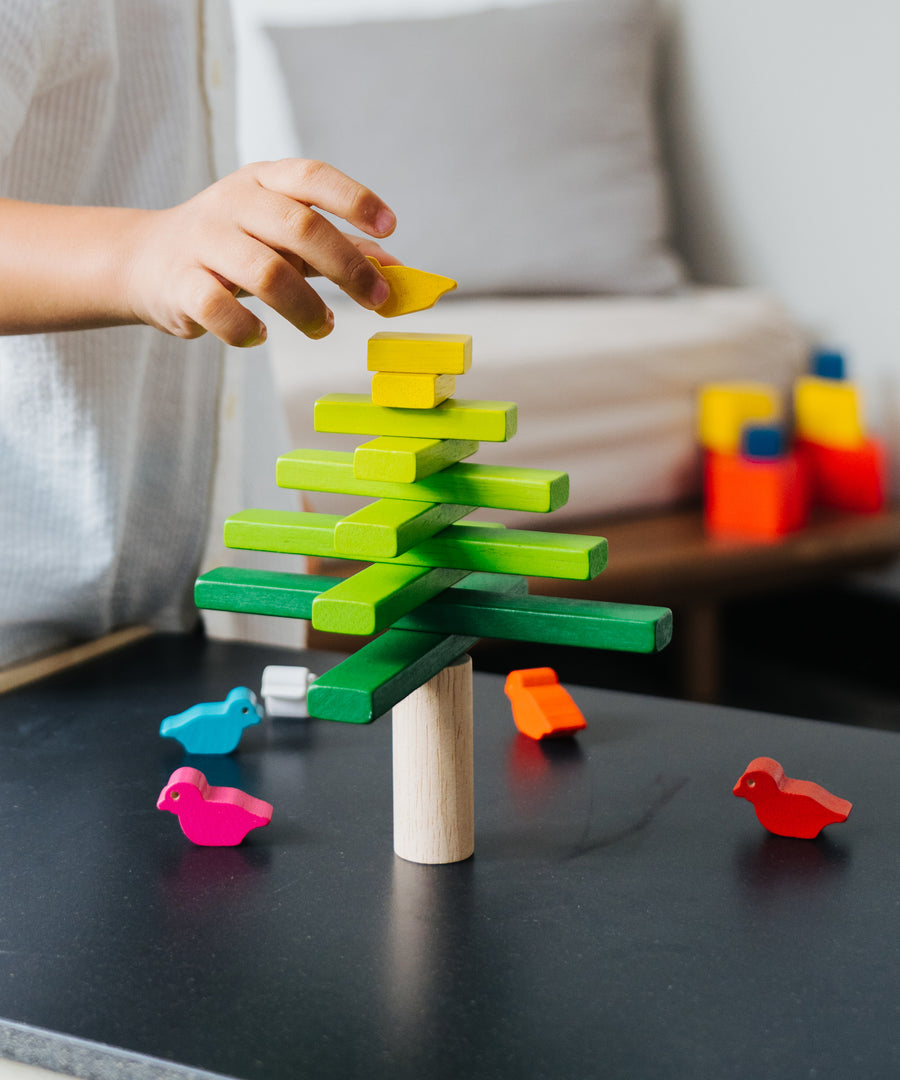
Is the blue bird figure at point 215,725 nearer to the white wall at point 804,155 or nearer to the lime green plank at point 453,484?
the lime green plank at point 453,484

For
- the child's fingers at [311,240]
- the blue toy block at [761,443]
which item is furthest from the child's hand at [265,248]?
the blue toy block at [761,443]

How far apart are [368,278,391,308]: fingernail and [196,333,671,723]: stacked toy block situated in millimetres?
16

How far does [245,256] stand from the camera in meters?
0.49

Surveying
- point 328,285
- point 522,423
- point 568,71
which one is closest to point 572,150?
point 568,71

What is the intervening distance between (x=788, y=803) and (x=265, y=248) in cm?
34

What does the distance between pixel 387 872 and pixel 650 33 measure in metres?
1.90

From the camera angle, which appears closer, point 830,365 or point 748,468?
point 748,468

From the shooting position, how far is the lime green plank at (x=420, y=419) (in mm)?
508

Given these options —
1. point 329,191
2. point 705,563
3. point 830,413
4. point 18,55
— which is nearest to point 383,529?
point 329,191

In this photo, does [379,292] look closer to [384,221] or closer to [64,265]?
[384,221]

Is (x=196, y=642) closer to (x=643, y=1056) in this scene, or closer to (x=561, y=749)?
(x=561, y=749)

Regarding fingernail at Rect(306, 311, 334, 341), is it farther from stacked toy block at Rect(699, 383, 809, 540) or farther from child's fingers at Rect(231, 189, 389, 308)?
stacked toy block at Rect(699, 383, 809, 540)

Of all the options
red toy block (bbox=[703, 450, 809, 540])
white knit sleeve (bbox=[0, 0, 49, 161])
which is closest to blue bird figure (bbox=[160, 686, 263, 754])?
white knit sleeve (bbox=[0, 0, 49, 161])

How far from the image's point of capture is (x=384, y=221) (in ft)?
1.63
